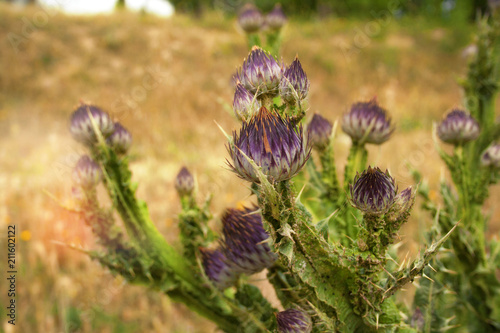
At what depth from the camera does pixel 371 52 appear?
56.5ft

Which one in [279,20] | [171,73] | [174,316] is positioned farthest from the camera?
[171,73]

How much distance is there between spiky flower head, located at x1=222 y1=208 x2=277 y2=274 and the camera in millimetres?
884

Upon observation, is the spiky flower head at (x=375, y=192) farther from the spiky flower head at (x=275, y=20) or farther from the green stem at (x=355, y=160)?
the spiky flower head at (x=275, y=20)

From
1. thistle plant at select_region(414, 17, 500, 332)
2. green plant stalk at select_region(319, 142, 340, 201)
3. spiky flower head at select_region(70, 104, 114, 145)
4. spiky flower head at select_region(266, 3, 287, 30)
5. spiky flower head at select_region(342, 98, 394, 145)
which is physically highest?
spiky flower head at select_region(266, 3, 287, 30)

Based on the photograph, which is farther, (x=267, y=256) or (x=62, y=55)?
(x=62, y=55)

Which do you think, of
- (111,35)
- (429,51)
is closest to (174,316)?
(111,35)

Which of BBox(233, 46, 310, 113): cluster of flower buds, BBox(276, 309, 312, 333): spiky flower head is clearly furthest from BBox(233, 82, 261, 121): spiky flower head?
BBox(276, 309, 312, 333): spiky flower head

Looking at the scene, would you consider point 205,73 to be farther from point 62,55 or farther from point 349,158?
point 349,158

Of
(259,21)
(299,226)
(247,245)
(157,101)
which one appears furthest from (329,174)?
(157,101)

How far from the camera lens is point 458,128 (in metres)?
1.40

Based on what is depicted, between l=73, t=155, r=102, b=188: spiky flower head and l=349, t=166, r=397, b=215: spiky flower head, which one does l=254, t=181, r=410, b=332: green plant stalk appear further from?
l=73, t=155, r=102, b=188: spiky flower head

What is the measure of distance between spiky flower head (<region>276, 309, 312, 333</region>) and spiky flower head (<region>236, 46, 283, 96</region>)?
0.42 meters

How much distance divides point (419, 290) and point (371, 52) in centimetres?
1759

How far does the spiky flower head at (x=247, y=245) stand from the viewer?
884 millimetres
